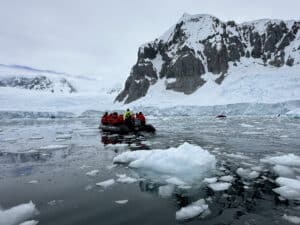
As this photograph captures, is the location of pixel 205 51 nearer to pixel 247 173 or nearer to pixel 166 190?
pixel 247 173

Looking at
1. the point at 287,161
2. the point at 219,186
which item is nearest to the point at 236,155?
the point at 287,161

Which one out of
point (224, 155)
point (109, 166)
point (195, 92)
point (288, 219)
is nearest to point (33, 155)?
point (109, 166)

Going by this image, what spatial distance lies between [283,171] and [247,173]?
2.66ft

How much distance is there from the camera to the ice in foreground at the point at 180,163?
6155mm

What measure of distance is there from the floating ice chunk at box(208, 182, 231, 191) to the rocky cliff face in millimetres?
64586

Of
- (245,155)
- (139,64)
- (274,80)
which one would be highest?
(139,64)

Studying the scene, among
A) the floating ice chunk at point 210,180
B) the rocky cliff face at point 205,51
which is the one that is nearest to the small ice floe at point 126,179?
the floating ice chunk at point 210,180

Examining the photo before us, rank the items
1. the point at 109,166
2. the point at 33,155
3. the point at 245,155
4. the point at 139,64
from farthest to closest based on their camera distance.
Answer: the point at 139,64 → the point at 33,155 → the point at 245,155 → the point at 109,166

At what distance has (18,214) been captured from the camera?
4.03 metres

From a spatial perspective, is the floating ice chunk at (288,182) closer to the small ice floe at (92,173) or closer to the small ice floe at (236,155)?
the small ice floe at (236,155)

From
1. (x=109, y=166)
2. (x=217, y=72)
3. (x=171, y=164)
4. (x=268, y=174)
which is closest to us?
(x=268, y=174)

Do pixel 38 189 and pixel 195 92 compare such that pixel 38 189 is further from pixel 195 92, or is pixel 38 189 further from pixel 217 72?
pixel 217 72

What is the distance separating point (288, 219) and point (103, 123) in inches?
593

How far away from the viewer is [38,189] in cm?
525
